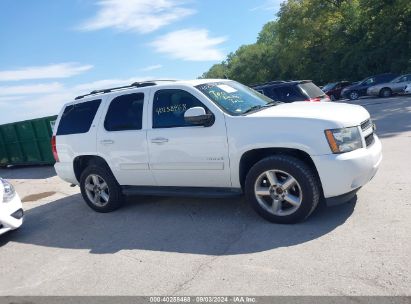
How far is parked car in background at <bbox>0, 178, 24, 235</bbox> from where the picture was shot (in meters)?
5.86

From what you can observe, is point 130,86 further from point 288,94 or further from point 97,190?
point 288,94

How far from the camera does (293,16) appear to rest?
46625 millimetres

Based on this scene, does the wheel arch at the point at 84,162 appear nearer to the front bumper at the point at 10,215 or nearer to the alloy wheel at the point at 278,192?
the front bumper at the point at 10,215

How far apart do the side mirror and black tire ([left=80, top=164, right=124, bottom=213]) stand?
1949mm

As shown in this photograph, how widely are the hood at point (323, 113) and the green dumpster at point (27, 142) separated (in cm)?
942

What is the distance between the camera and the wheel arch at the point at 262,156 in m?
4.89

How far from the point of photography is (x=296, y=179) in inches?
187

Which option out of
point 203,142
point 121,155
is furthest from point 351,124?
point 121,155

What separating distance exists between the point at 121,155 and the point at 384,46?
33759 millimetres

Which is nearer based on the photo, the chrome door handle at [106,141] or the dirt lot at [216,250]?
the dirt lot at [216,250]

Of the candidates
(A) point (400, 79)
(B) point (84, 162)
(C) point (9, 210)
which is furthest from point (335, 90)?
(C) point (9, 210)

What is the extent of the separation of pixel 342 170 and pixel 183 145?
6.59ft

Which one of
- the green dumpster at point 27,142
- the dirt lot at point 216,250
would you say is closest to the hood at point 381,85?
the green dumpster at point 27,142

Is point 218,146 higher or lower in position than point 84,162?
higher
